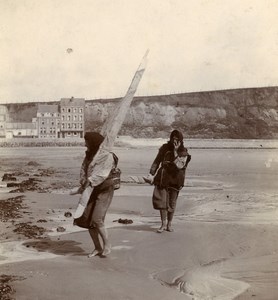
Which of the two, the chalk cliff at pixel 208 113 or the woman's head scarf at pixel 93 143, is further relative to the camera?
the chalk cliff at pixel 208 113

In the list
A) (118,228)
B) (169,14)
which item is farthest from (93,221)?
(169,14)

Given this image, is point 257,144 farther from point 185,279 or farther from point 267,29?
point 185,279

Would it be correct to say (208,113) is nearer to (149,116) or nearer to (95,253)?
(149,116)

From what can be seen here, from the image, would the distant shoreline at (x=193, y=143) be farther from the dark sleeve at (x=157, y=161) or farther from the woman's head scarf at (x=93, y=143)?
the woman's head scarf at (x=93, y=143)

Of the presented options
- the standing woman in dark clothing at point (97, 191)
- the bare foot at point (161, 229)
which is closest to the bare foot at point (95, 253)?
the standing woman in dark clothing at point (97, 191)

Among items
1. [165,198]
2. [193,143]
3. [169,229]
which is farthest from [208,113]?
[169,229]

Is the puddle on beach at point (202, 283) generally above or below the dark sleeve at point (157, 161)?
below
